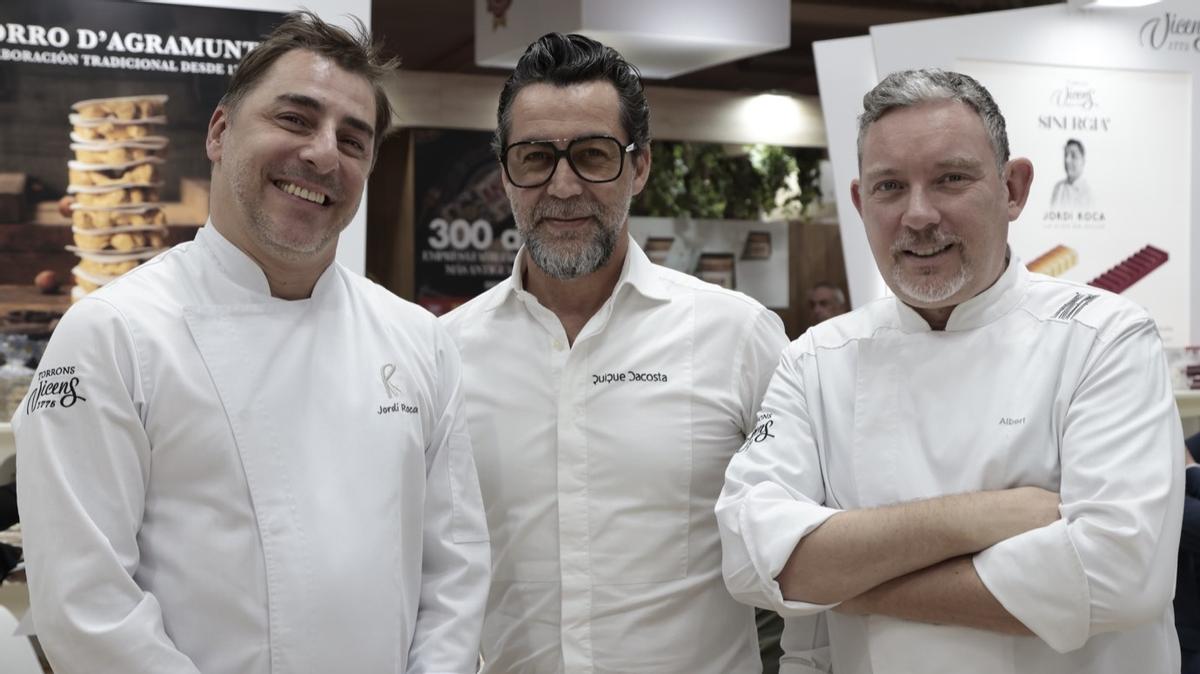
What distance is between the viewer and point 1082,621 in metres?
1.71

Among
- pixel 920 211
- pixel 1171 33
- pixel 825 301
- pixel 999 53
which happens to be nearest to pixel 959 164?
pixel 920 211

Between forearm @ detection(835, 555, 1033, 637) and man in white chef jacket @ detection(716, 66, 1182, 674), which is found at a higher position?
man in white chef jacket @ detection(716, 66, 1182, 674)

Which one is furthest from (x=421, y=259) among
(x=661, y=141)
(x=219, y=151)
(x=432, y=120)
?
(x=219, y=151)

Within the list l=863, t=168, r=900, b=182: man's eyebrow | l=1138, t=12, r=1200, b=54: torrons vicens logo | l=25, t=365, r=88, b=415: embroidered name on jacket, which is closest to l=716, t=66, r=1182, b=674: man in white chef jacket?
l=863, t=168, r=900, b=182: man's eyebrow

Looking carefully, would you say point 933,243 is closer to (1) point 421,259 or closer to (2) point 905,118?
(2) point 905,118

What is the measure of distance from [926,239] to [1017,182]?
8.2 inches

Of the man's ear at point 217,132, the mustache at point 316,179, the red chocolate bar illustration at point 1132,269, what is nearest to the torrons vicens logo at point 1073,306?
the mustache at point 316,179

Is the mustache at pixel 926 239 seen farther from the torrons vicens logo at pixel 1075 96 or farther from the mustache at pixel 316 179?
the torrons vicens logo at pixel 1075 96

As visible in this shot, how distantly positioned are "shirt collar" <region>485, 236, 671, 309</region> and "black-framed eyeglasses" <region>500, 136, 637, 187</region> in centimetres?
14

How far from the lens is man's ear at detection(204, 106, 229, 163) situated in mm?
2031

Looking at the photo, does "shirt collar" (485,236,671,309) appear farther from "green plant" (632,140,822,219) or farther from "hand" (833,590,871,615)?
"green plant" (632,140,822,219)

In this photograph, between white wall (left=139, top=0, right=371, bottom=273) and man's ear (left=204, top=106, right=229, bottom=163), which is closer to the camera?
man's ear (left=204, top=106, right=229, bottom=163)

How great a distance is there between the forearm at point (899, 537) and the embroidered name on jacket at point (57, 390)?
103 cm

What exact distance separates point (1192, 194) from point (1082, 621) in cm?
397
